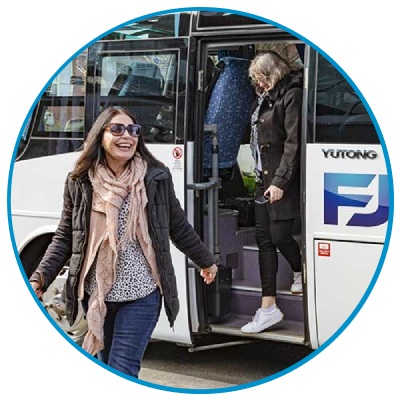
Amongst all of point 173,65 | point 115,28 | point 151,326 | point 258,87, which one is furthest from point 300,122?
point 151,326

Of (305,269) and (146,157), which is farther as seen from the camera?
(305,269)

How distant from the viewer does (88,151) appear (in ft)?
14.0

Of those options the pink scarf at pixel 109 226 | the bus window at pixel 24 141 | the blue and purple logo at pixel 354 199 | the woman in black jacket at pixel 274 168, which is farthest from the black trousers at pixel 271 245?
the bus window at pixel 24 141

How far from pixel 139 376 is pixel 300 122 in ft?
5.52

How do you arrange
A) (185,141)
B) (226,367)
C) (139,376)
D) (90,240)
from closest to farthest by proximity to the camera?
(90,240), (139,376), (185,141), (226,367)

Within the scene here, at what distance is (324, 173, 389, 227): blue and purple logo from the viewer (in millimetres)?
4398

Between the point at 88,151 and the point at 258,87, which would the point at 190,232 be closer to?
the point at 88,151

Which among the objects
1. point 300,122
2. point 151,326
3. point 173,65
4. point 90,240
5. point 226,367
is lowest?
point 226,367

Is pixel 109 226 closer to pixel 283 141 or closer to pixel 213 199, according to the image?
pixel 213 199

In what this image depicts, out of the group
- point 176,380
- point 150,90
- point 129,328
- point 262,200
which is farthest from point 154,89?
point 176,380

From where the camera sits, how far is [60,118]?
5102 millimetres

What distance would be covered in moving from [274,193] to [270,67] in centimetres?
75

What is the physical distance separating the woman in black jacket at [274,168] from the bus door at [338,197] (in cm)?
14

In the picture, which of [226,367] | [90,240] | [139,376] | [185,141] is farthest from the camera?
[226,367]
